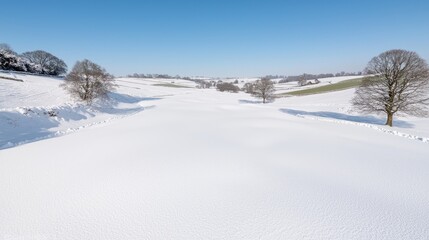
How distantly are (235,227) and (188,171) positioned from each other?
3064mm

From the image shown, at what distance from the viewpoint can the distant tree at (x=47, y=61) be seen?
64.3 meters

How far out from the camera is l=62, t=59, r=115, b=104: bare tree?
100 ft

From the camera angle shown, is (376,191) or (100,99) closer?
(376,191)

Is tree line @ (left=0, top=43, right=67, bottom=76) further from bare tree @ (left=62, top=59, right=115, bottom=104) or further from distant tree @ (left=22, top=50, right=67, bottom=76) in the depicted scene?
bare tree @ (left=62, top=59, right=115, bottom=104)

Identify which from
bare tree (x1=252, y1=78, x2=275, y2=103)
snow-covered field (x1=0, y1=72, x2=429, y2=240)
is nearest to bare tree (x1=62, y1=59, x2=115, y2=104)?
snow-covered field (x1=0, y1=72, x2=429, y2=240)

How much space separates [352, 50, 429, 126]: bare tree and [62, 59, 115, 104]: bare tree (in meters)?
36.7

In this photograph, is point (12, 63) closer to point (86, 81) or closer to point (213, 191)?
point (86, 81)

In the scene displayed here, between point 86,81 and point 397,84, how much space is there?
39.9 m

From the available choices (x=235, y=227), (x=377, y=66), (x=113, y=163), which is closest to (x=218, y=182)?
(x=235, y=227)

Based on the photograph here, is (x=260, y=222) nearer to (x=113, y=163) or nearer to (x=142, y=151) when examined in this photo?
(x=113, y=163)

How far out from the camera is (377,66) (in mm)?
20766

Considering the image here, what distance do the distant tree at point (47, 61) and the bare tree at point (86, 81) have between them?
4407cm

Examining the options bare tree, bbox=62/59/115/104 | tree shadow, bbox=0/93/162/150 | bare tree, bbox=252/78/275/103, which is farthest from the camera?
bare tree, bbox=252/78/275/103

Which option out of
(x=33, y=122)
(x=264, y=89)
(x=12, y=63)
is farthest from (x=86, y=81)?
(x=264, y=89)
